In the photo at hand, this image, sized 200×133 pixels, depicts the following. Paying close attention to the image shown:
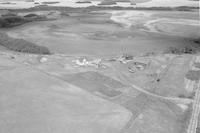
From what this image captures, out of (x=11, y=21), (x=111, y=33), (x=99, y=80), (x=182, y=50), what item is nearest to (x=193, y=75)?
(x=182, y=50)

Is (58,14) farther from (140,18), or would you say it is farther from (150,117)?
(150,117)

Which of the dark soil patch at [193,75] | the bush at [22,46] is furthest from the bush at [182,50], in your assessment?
the bush at [22,46]

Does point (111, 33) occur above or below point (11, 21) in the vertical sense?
below

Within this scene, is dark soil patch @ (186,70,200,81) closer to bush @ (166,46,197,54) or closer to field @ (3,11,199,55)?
bush @ (166,46,197,54)

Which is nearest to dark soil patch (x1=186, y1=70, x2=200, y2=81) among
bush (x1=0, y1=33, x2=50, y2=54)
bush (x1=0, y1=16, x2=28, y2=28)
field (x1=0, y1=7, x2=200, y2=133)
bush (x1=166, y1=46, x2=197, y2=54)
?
field (x1=0, y1=7, x2=200, y2=133)

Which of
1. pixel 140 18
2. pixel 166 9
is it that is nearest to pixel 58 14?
pixel 140 18

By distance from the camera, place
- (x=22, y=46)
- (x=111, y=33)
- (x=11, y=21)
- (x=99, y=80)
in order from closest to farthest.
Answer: (x=99, y=80)
(x=22, y=46)
(x=111, y=33)
(x=11, y=21)

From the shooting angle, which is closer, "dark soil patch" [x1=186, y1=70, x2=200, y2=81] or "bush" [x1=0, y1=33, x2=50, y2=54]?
"dark soil patch" [x1=186, y1=70, x2=200, y2=81]

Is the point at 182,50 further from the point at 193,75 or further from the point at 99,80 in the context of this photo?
the point at 99,80

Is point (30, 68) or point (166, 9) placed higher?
point (166, 9)
